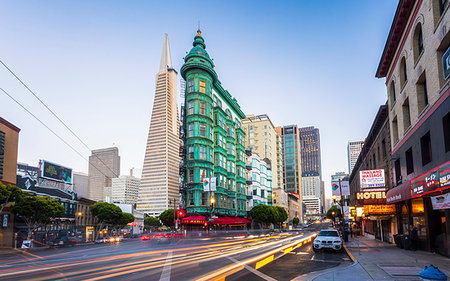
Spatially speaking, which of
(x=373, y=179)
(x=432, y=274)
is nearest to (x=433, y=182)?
(x=432, y=274)

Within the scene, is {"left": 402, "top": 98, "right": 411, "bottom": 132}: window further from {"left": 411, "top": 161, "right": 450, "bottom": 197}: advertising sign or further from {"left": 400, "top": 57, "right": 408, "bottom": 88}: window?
{"left": 411, "top": 161, "right": 450, "bottom": 197}: advertising sign

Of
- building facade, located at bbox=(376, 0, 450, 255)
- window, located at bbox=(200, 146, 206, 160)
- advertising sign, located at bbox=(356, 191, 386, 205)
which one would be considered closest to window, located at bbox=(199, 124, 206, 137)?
window, located at bbox=(200, 146, 206, 160)

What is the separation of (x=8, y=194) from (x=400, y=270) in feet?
128

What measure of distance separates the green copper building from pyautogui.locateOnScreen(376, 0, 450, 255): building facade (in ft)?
97.5

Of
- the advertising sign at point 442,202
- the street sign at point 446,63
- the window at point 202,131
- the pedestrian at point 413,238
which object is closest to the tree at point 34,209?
the window at point 202,131

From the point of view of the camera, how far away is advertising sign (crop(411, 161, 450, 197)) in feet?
49.5

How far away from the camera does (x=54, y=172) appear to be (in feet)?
242

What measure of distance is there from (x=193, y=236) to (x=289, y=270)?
39.3m

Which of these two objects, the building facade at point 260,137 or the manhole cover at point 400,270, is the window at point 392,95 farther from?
the building facade at point 260,137

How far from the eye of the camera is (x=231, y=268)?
1554 cm

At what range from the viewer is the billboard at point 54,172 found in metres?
70.6

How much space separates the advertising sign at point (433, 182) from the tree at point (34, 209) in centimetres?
4131

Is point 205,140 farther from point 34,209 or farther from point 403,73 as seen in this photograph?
point 403,73

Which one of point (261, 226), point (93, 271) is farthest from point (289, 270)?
point (261, 226)
